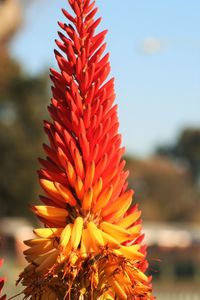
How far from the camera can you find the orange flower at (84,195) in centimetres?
207

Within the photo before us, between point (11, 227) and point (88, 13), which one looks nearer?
point (88, 13)

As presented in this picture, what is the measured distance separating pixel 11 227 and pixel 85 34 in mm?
47989

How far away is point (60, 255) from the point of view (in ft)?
6.81

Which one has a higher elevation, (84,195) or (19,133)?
(19,133)

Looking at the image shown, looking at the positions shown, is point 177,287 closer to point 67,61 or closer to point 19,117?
point 19,117

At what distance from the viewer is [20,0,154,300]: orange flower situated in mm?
2070

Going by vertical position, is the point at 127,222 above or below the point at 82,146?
below

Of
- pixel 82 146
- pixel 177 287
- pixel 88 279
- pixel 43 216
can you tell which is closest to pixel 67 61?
pixel 82 146

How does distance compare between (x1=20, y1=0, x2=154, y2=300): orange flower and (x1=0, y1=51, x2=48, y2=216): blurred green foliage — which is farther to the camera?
(x1=0, y1=51, x2=48, y2=216): blurred green foliage

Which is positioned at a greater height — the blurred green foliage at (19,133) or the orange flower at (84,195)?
the blurred green foliage at (19,133)

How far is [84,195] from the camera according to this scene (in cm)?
220

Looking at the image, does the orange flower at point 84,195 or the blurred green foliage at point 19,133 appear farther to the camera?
the blurred green foliage at point 19,133

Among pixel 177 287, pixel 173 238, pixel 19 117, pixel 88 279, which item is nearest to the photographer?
pixel 88 279

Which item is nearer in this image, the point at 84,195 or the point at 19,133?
the point at 84,195
